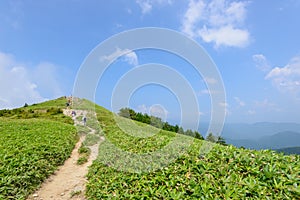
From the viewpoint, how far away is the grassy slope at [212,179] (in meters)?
4.29


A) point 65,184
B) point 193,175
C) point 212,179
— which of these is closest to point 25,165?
point 65,184

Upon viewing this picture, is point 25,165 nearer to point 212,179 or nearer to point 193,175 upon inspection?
point 193,175

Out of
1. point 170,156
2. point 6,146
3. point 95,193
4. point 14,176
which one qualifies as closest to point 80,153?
point 6,146

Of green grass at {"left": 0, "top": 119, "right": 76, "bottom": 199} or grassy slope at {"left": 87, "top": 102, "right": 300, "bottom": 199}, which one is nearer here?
grassy slope at {"left": 87, "top": 102, "right": 300, "bottom": 199}

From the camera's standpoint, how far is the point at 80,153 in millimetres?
11477

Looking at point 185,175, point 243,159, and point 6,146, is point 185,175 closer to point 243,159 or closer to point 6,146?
point 243,159

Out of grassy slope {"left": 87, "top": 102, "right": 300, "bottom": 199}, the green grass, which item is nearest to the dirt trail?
the green grass

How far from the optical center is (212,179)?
15.9ft

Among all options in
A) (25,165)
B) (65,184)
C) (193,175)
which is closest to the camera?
(193,175)

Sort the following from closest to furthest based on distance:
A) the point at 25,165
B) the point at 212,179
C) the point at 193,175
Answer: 1. the point at 212,179
2. the point at 193,175
3. the point at 25,165

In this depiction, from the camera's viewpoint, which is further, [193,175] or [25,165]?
[25,165]

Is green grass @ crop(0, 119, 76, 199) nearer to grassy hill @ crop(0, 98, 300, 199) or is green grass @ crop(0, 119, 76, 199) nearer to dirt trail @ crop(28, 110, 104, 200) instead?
grassy hill @ crop(0, 98, 300, 199)

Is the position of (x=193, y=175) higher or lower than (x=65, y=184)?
higher

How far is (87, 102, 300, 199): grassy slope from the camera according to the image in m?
4.29
